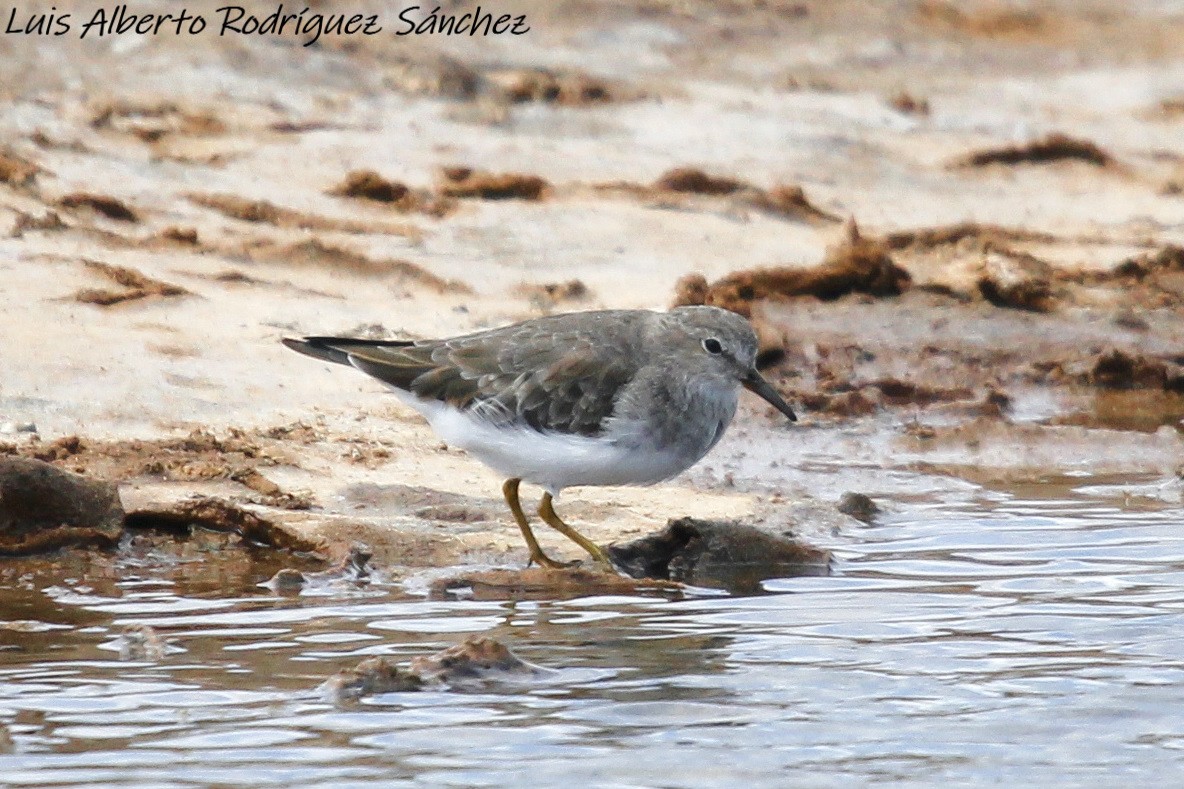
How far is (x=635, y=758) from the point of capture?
570 centimetres

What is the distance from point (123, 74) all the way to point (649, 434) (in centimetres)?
737

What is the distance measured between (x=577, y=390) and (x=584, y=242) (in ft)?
14.6

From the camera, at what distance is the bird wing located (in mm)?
7828

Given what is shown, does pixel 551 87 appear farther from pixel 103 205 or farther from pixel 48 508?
pixel 48 508

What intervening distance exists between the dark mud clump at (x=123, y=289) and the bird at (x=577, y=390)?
2207 mm

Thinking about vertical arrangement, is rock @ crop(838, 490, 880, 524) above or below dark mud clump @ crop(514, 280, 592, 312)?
below

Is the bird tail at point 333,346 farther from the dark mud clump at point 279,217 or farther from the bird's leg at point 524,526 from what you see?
the dark mud clump at point 279,217

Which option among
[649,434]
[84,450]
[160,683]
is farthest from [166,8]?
[160,683]

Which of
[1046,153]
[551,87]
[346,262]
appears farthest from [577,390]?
[1046,153]

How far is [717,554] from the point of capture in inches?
311

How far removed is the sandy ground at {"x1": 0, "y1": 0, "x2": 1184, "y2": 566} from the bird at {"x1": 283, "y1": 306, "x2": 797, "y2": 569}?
0.48m

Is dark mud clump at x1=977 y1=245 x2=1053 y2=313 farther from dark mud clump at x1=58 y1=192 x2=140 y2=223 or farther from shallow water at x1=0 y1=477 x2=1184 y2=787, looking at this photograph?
dark mud clump at x1=58 y1=192 x2=140 y2=223

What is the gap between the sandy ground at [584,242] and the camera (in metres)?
8.95

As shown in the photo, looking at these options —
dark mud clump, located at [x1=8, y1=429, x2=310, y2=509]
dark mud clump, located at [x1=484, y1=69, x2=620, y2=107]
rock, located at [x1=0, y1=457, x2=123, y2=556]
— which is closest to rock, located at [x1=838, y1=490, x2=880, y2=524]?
dark mud clump, located at [x1=8, y1=429, x2=310, y2=509]
